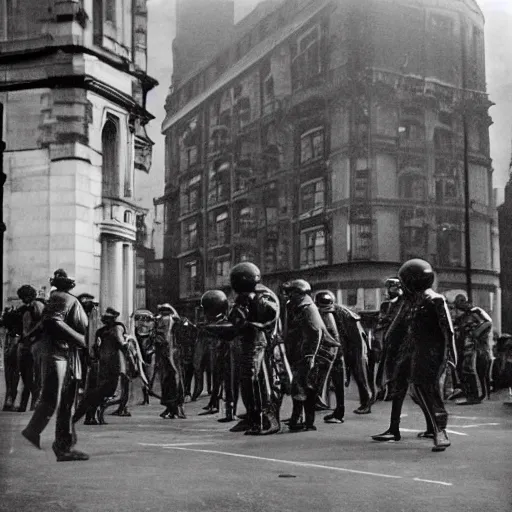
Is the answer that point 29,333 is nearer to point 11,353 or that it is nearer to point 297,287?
point 11,353

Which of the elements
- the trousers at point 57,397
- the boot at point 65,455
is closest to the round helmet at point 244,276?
the trousers at point 57,397

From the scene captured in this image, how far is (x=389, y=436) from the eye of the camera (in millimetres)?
6582

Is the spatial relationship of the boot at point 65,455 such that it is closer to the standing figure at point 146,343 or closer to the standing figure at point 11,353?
the standing figure at point 11,353

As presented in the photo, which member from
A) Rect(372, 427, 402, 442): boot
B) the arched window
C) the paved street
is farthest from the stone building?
Rect(372, 427, 402, 442): boot

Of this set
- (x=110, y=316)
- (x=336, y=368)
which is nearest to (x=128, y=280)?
(x=110, y=316)

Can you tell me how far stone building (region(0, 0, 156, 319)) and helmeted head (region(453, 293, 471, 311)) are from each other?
1786 millimetres

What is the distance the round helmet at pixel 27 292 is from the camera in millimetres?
5238

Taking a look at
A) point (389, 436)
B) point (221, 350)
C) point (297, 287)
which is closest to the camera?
point (297, 287)

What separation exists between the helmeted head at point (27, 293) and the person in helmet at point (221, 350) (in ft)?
3.44

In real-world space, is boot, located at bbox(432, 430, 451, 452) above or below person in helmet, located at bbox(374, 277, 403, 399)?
below

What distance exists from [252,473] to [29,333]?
131 centimetres

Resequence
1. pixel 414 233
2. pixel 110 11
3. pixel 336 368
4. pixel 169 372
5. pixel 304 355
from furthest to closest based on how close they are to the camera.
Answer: pixel 169 372 → pixel 336 368 → pixel 304 355 → pixel 414 233 → pixel 110 11

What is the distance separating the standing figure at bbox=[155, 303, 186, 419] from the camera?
7.96 m

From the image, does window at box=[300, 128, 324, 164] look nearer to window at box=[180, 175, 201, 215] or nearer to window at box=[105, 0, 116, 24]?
window at box=[180, 175, 201, 215]
